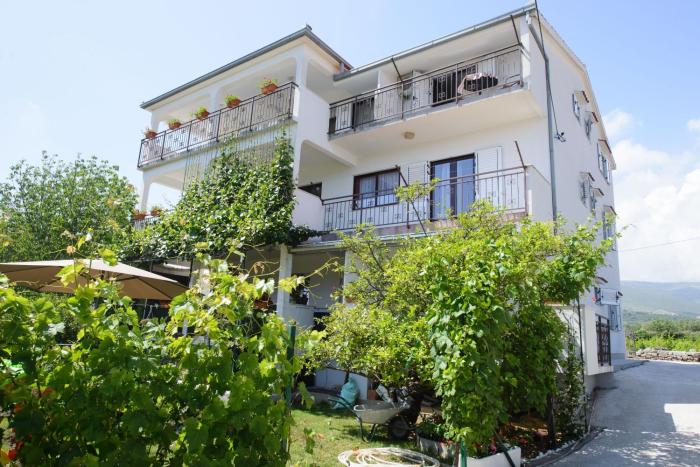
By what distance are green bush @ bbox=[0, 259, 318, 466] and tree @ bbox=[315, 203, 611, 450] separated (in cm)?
243

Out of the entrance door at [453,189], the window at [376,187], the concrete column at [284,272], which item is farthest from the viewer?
the window at [376,187]

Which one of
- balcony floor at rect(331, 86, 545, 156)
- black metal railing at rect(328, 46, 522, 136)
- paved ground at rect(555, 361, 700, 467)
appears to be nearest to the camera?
paved ground at rect(555, 361, 700, 467)

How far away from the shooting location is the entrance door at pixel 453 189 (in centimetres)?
1037

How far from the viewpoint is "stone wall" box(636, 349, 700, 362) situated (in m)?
19.9

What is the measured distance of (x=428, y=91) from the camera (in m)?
12.2

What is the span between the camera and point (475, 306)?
171 inches

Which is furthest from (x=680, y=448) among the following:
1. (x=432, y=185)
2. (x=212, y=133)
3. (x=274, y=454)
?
(x=212, y=133)

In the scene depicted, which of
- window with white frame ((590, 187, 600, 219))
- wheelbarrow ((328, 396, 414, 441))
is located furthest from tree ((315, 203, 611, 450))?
window with white frame ((590, 187, 600, 219))

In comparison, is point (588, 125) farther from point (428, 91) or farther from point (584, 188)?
point (428, 91)

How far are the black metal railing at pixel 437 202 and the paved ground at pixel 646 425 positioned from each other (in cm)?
423

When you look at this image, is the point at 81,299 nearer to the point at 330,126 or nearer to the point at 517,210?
the point at 517,210

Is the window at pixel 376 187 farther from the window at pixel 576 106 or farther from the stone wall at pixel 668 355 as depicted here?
the stone wall at pixel 668 355

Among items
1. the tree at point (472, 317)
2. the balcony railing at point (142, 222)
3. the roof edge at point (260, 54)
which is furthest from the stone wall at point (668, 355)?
the balcony railing at point (142, 222)

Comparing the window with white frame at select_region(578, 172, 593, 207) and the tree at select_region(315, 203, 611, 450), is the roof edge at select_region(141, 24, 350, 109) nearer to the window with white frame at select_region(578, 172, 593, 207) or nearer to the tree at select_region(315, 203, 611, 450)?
the tree at select_region(315, 203, 611, 450)
